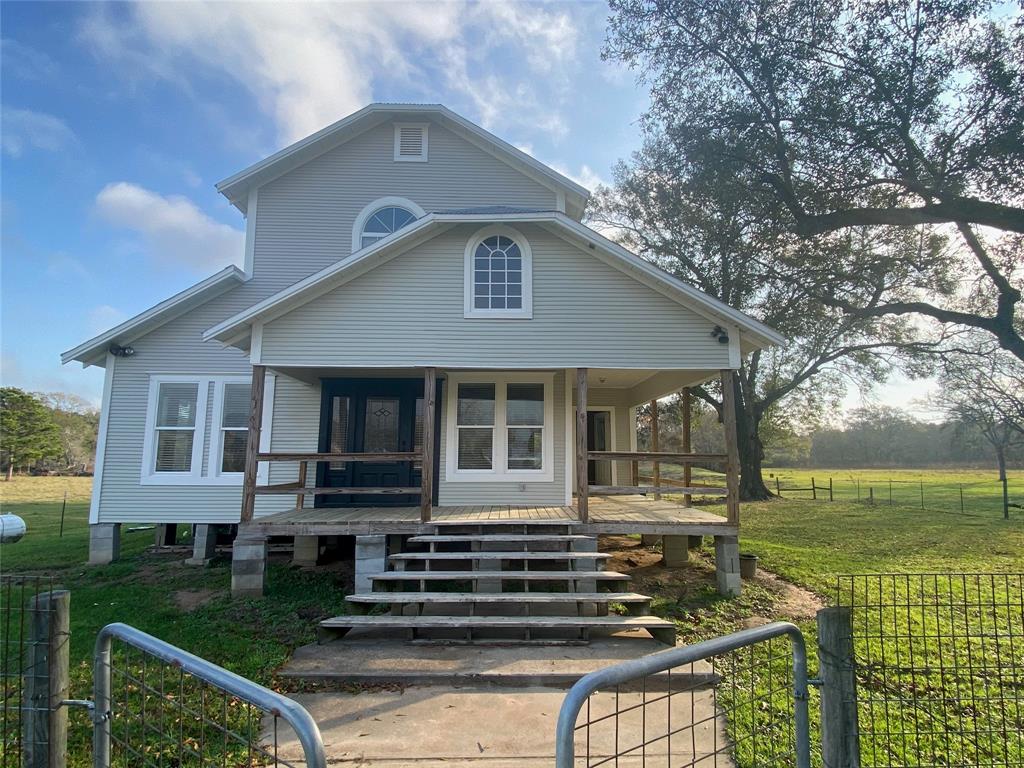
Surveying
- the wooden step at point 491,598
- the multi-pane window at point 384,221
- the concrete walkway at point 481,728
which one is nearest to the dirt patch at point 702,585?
the wooden step at point 491,598

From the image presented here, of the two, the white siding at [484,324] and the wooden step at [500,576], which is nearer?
the wooden step at [500,576]

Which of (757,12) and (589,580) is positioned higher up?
(757,12)

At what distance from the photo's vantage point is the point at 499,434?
10414 mm

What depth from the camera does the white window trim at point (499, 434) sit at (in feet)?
33.9

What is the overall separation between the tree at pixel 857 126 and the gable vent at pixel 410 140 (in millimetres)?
7030

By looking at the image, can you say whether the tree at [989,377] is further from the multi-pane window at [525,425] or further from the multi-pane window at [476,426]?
the multi-pane window at [476,426]

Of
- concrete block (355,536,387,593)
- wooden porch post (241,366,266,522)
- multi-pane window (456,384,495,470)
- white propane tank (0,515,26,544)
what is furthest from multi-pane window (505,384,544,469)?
white propane tank (0,515,26,544)

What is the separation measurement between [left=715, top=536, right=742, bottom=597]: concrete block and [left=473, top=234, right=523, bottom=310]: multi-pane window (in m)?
4.81

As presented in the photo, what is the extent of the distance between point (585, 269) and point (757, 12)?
9463 mm

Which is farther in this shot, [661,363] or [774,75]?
[774,75]

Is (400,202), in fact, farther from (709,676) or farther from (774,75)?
(709,676)

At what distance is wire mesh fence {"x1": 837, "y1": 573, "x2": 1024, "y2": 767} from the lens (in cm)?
341

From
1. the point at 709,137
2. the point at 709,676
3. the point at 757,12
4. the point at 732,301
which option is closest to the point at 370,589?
the point at 709,676

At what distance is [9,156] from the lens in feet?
37.8
